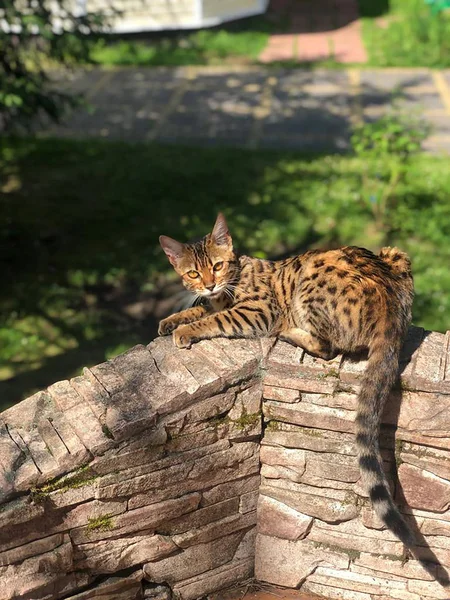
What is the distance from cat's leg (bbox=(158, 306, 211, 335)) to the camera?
4066mm

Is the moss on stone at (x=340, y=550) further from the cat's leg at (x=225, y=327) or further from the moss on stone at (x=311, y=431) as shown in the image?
the cat's leg at (x=225, y=327)

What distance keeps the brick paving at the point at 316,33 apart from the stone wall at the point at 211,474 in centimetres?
1364

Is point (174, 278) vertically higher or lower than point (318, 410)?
lower

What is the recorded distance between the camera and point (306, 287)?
3.84 m

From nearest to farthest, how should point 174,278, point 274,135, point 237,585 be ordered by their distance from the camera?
point 237,585 → point 174,278 → point 274,135

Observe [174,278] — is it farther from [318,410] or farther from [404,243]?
[318,410]

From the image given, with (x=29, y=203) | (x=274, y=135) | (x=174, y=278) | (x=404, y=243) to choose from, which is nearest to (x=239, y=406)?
(x=174, y=278)

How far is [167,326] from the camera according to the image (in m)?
4.07

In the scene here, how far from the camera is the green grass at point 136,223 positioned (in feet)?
23.6

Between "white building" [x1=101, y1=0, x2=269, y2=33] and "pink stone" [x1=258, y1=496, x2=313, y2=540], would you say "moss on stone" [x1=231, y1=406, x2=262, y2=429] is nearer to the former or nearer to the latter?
"pink stone" [x1=258, y1=496, x2=313, y2=540]

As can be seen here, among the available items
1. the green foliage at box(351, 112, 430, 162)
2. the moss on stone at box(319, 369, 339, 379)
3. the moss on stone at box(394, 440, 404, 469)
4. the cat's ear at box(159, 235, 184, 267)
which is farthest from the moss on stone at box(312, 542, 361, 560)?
the green foliage at box(351, 112, 430, 162)

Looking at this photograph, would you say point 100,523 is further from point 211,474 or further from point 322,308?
point 322,308

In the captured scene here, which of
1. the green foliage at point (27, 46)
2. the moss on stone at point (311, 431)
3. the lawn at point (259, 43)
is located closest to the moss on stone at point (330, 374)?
the moss on stone at point (311, 431)

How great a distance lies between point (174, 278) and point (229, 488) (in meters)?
4.52
